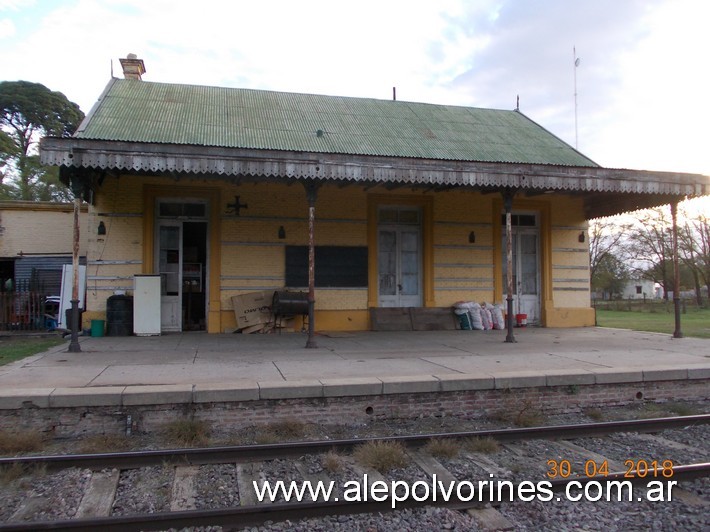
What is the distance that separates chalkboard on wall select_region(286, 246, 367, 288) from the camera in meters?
12.7

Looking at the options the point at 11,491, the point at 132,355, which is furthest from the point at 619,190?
the point at 11,491

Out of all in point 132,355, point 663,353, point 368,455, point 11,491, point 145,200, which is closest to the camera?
point 11,491

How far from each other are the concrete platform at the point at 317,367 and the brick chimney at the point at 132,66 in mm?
8488

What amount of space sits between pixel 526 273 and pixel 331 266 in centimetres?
543

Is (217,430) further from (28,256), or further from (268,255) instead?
(28,256)

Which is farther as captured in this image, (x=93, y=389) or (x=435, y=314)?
(x=435, y=314)

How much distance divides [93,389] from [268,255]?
678 centimetres

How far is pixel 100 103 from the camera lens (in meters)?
12.7

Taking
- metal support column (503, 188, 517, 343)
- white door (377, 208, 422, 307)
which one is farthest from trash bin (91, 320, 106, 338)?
metal support column (503, 188, 517, 343)

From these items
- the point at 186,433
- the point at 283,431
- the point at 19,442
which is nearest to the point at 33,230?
the point at 19,442

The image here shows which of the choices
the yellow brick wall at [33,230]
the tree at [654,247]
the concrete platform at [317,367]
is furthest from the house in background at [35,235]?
the tree at [654,247]

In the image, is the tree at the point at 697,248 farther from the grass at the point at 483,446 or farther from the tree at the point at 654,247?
the grass at the point at 483,446

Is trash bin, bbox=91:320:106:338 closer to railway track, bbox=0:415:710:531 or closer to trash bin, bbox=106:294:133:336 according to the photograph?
trash bin, bbox=106:294:133:336

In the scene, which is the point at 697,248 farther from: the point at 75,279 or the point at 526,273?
the point at 75,279
